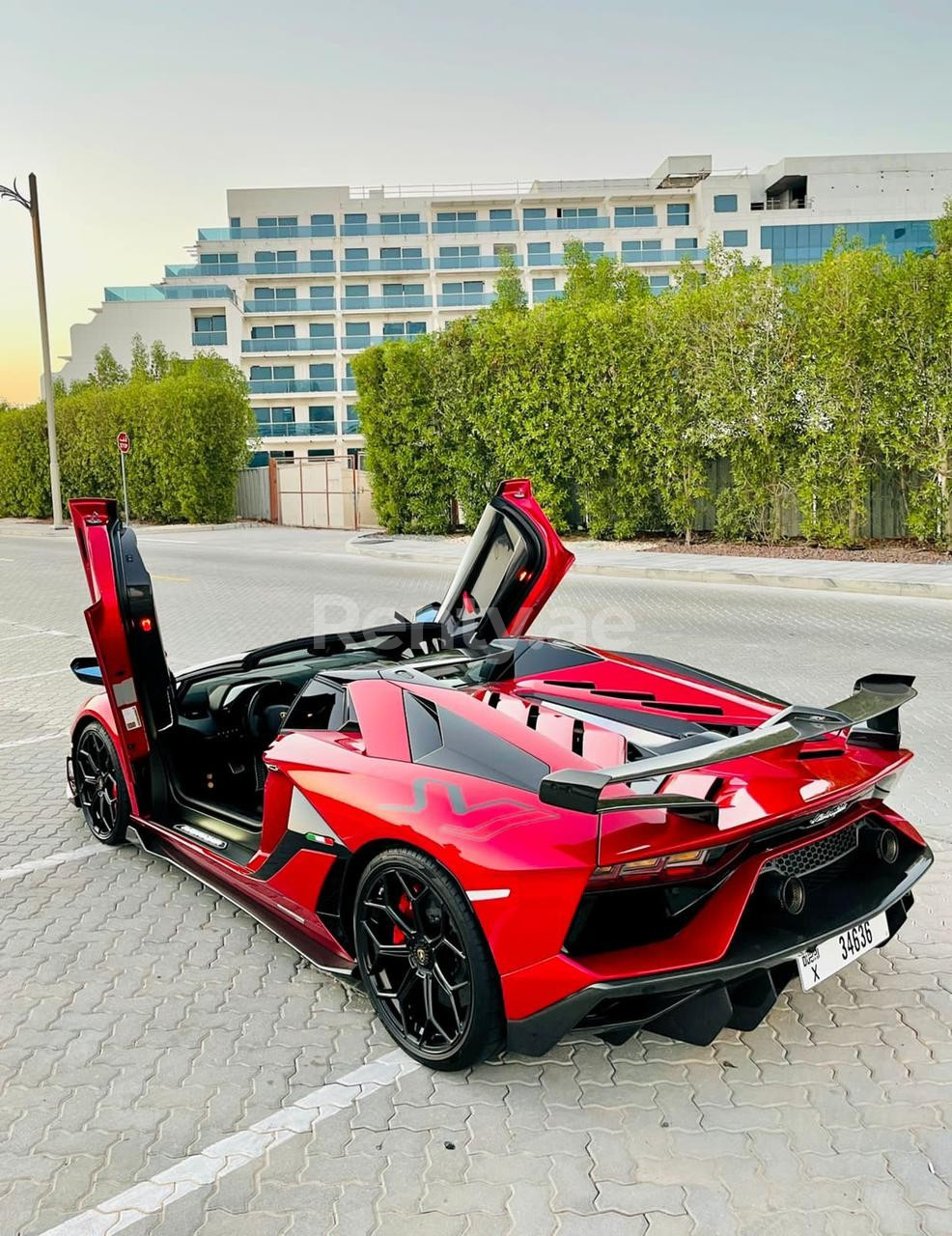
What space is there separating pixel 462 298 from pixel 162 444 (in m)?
45.9

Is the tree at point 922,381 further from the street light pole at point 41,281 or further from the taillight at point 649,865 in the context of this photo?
the street light pole at point 41,281

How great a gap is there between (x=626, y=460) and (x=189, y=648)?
1270 centimetres

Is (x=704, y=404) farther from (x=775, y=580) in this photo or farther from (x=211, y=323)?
(x=211, y=323)

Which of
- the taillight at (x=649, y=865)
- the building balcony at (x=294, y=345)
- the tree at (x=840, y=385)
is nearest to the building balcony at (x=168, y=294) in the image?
the building balcony at (x=294, y=345)

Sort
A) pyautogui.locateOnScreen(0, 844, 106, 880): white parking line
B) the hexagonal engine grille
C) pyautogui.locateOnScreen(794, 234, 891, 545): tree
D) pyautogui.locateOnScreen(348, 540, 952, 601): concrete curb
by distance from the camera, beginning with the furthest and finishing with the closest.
Result: pyautogui.locateOnScreen(794, 234, 891, 545): tree → pyautogui.locateOnScreen(348, 540, 952, 601): concrete curb → pyautogui.locateOnScreen(0, 844, 106, 880): white parking line → the hexagonal engine grille

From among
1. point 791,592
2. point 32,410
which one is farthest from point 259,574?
point 32,410

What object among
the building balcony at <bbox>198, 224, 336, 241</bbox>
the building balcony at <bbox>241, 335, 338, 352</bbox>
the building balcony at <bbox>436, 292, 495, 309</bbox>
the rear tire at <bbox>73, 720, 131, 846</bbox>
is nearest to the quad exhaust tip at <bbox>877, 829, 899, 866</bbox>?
the rear tire at <bbox>73, 720, 131, 846</bbox>

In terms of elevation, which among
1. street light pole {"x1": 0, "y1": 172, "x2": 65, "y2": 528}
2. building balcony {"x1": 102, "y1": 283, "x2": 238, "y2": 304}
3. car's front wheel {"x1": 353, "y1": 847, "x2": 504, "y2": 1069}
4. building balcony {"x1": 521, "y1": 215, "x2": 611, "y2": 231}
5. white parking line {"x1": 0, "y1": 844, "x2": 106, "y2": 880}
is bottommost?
white parking line {"x1": 0, "y1": 844, "x2": 106, "y2": 880}

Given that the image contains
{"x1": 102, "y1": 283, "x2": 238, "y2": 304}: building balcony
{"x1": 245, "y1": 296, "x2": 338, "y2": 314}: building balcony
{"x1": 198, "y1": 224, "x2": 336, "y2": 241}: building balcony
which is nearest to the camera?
{"x1": 245, "y1": 296, "x2": 338, "y2": 314}: building balcony

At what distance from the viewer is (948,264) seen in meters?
17.3

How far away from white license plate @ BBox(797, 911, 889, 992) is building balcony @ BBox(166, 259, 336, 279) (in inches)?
3102

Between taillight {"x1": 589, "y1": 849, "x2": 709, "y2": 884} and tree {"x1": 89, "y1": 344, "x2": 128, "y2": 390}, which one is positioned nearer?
taillight {"x1": 589, "y1": 849, "x2": 709, "y2": 884}

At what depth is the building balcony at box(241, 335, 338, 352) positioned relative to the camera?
76.4 metres

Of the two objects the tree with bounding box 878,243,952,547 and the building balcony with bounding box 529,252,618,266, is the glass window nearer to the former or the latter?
the building balcony with bounding box 529,252,618,266
